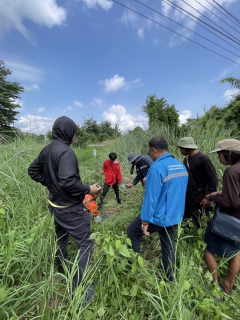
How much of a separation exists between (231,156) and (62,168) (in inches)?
66.7

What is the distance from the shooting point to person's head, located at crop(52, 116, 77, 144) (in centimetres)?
181

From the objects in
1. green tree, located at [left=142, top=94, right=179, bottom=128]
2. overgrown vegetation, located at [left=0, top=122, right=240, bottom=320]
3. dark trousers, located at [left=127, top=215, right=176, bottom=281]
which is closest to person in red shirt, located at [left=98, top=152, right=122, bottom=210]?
overgrown vegetation, located at [left=0, top=122, right=240, bottom=320]

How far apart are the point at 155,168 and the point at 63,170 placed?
912 millimetres

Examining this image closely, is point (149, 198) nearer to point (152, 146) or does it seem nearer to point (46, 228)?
point (152, 146)

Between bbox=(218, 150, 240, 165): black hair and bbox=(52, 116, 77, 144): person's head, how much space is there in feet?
5.29

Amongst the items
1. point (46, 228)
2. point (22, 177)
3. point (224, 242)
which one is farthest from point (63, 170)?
point (224, 242)

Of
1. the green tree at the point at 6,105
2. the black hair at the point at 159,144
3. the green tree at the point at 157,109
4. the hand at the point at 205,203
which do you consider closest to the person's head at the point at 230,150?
the black hair at the point at 159,144

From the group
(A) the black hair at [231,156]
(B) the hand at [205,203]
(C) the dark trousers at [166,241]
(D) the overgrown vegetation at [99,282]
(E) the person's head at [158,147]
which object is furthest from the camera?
(B) the hand at [205,203]

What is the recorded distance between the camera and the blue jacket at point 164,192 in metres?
1.83

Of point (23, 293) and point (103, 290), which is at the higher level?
point (23, 293)

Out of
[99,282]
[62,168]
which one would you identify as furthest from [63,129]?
[99,282]

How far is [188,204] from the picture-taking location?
8.76 feet

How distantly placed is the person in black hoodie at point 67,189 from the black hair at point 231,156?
1.40 m

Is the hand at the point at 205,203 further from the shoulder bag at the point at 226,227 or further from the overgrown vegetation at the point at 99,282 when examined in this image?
the shoulder bag at the point at 226,227
